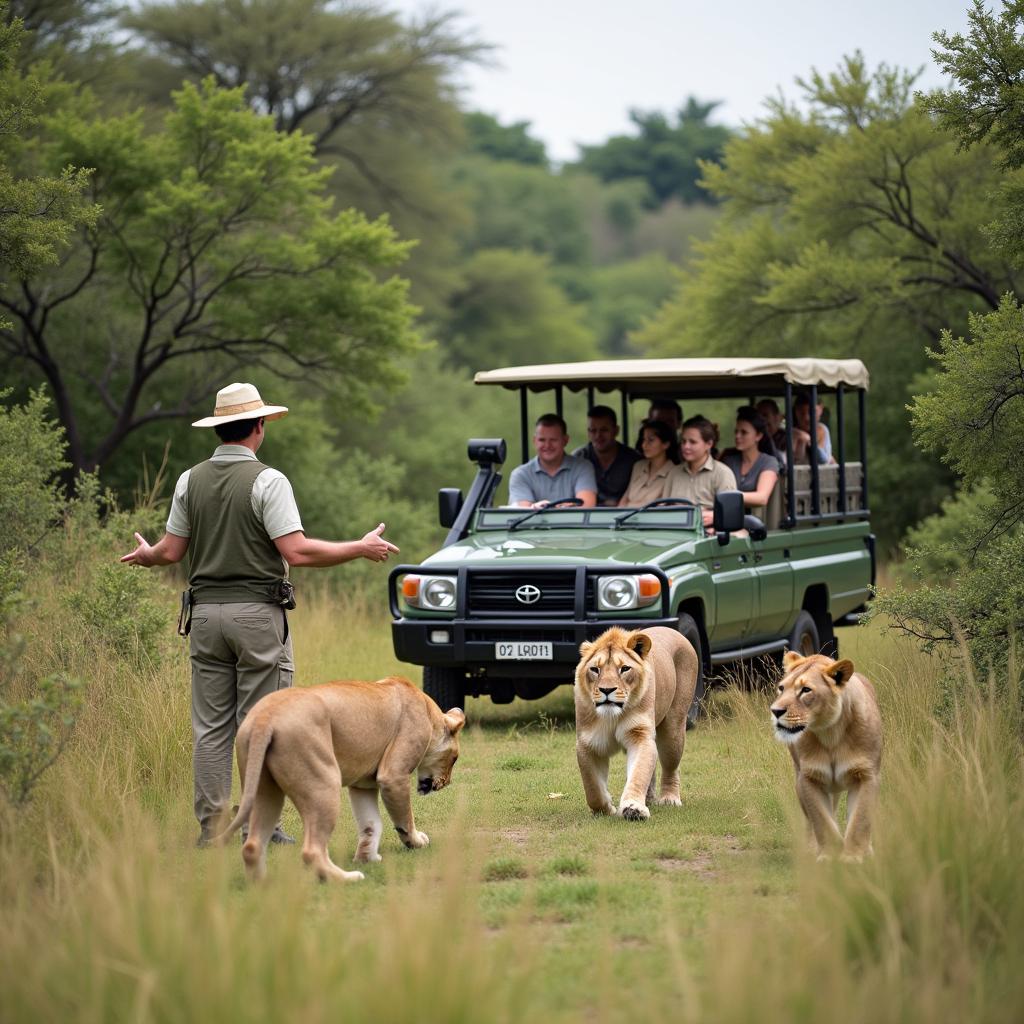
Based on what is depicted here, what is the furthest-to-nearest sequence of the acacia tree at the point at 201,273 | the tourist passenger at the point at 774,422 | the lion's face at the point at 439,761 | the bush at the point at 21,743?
the acacia tree at the point at 201,273 < the tourist passenger at the point at 774,422 < the lion's face at the point at 439,761 < the bush at the point at 21,743

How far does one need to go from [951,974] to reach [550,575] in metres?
5.36

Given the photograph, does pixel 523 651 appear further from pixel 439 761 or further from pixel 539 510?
pixel 439 761

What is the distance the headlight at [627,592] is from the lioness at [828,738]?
3.19 metres

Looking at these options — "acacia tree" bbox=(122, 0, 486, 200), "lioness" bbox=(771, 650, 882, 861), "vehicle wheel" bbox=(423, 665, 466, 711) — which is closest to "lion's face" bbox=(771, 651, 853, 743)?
"lioness" bbox=(771, 650, 882, 861)

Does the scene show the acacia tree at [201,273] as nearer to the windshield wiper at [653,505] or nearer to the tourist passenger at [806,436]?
the tourist passenger at [806,436]

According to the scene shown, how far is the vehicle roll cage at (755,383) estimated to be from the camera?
10.7 meters

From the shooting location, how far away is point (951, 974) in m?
4.22

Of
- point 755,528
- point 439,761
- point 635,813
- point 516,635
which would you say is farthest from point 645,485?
point 439,761

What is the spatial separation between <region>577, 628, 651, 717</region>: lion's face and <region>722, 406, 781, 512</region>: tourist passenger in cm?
383

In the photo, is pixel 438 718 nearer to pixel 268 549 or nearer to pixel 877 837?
pixel 268 549

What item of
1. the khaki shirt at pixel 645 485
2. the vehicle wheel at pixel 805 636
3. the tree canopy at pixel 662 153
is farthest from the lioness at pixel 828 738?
the tree canopy at pixel 662 153

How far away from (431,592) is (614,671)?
8.71ft

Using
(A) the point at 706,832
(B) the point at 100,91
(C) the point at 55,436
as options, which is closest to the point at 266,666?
(A) the point at 706,832

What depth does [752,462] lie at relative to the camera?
1139 cm
